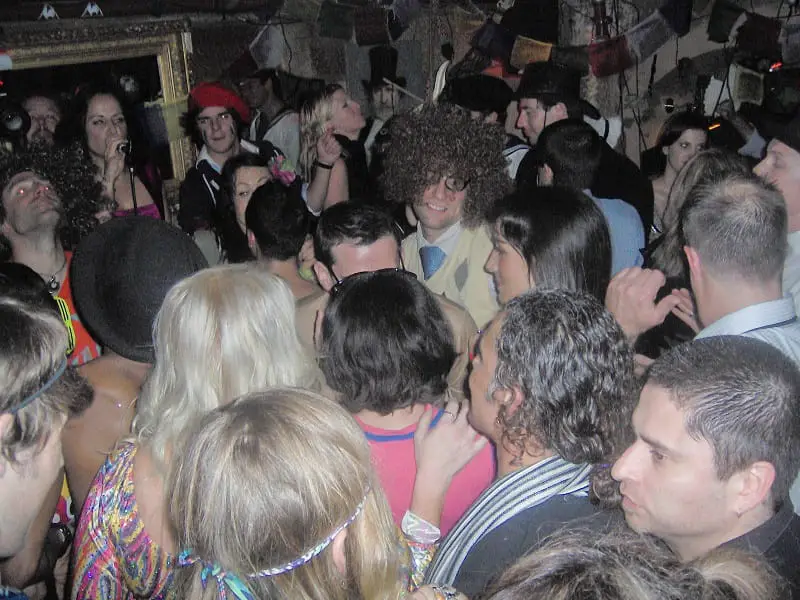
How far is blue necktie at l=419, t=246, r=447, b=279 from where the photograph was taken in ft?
Result: 10.6

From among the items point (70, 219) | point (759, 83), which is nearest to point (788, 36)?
point (759, 83)

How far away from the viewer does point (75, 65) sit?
459 cm

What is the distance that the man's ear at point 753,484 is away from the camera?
134 centimetres

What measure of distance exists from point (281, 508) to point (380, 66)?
617 cm

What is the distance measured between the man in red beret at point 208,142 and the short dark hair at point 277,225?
1630 mm

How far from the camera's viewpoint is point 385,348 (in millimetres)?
1856

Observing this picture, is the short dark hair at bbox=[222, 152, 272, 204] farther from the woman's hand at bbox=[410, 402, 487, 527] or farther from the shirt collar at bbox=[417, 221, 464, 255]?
the woman's hand at bbox=[410, 402, 487, 527]

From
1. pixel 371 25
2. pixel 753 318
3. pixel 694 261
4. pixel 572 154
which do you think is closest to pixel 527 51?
pixel 371 25

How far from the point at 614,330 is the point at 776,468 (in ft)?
1.39

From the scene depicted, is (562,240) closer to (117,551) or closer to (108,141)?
(117,551)

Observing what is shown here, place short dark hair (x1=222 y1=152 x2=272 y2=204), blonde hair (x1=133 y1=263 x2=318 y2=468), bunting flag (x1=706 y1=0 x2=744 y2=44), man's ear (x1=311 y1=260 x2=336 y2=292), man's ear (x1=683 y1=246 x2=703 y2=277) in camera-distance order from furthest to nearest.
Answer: bunting flag (x1=706 y1=0 x2=744 y2=44) < short dark hair (x1=222 y1=152 x2=272 y2=204) < man's ear (x1=311 y1=260 x2=336 y2=292) < man's ear (x1=683 y1=246 x2=703 y2=277) < blonde hair (x1=133 y1=263 x2=318 y2=468)

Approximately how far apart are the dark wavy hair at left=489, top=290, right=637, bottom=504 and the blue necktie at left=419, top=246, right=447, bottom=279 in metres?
1.64

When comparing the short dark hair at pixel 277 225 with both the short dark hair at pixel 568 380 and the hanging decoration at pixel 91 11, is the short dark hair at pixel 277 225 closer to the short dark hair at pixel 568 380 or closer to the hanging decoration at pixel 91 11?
the short dark hair at pixel 568 380

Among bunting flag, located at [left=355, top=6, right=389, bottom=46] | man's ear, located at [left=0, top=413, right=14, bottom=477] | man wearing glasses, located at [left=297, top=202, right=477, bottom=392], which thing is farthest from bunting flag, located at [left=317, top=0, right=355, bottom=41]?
man's ear, located at [left=0, top=413, right=14, bottom=477]
